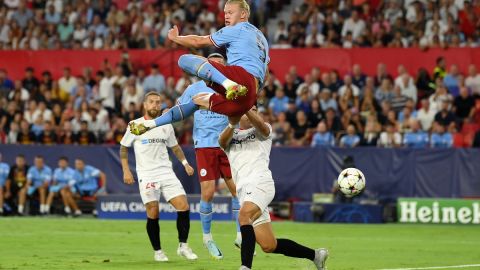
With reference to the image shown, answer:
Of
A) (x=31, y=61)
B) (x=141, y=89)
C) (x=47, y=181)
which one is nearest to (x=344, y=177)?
→ (x=47, y=181)

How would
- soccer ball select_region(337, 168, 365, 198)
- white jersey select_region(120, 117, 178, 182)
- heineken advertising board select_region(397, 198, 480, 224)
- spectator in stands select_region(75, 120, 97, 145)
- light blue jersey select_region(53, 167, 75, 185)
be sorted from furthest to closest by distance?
1. spectator in stands select_region(75, 120, 97, 145)
2. light blue jersey select_region(53, 167, 75, 185)
3. heineken advertising board select_region(397, 198, 480, 224)
4. white jersey select_region(120, 117, 178, 182)
5. soccer ball select_region(337, 168, 365, 198)

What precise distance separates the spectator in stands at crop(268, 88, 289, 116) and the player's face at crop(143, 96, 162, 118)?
13.6 meters

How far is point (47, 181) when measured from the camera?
2862cm

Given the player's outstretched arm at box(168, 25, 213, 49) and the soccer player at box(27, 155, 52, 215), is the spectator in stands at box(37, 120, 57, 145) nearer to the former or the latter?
the soccer player at box(27, 155, 52, 215)

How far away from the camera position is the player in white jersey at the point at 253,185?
1255cm

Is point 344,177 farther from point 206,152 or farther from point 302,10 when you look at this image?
point 302,10

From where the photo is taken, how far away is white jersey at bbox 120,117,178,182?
1673 centimetres

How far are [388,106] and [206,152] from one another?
1229cm

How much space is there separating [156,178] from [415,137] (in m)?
12.3

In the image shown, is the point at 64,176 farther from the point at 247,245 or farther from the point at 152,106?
the point at 247,245

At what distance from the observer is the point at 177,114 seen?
13398mm

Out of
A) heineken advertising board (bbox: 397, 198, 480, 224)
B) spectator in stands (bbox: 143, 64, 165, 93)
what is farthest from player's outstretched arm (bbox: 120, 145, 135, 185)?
spectator in stands (bbox: 143, 64, 165, 93)

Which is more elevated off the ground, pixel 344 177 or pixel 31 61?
pixel 31 61

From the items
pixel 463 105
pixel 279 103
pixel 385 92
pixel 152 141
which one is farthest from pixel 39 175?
pixel 152 141
